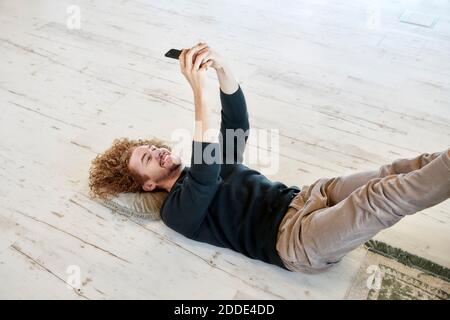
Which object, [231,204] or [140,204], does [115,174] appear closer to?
[140,204]

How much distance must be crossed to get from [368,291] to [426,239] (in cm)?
26

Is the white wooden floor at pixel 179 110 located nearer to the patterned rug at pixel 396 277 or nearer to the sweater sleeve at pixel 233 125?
the patterned rug at pixel 396 277

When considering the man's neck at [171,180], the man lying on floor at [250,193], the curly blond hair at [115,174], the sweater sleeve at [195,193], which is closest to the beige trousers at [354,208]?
the man lying on floor at [250,193]

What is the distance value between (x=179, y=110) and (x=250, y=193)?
667 mm

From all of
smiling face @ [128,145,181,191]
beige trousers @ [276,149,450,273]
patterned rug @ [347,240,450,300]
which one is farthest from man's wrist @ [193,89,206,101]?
patterned rug @ [347,240,450,300]

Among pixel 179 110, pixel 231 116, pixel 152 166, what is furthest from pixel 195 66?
pixel 179 110

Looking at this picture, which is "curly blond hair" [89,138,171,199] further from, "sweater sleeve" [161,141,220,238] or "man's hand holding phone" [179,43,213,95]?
"man's hand holding phone" [179,43,213,95]

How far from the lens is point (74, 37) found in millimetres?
2203

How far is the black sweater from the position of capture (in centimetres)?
112

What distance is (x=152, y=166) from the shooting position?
125cm

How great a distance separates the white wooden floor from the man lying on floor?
112 mm
